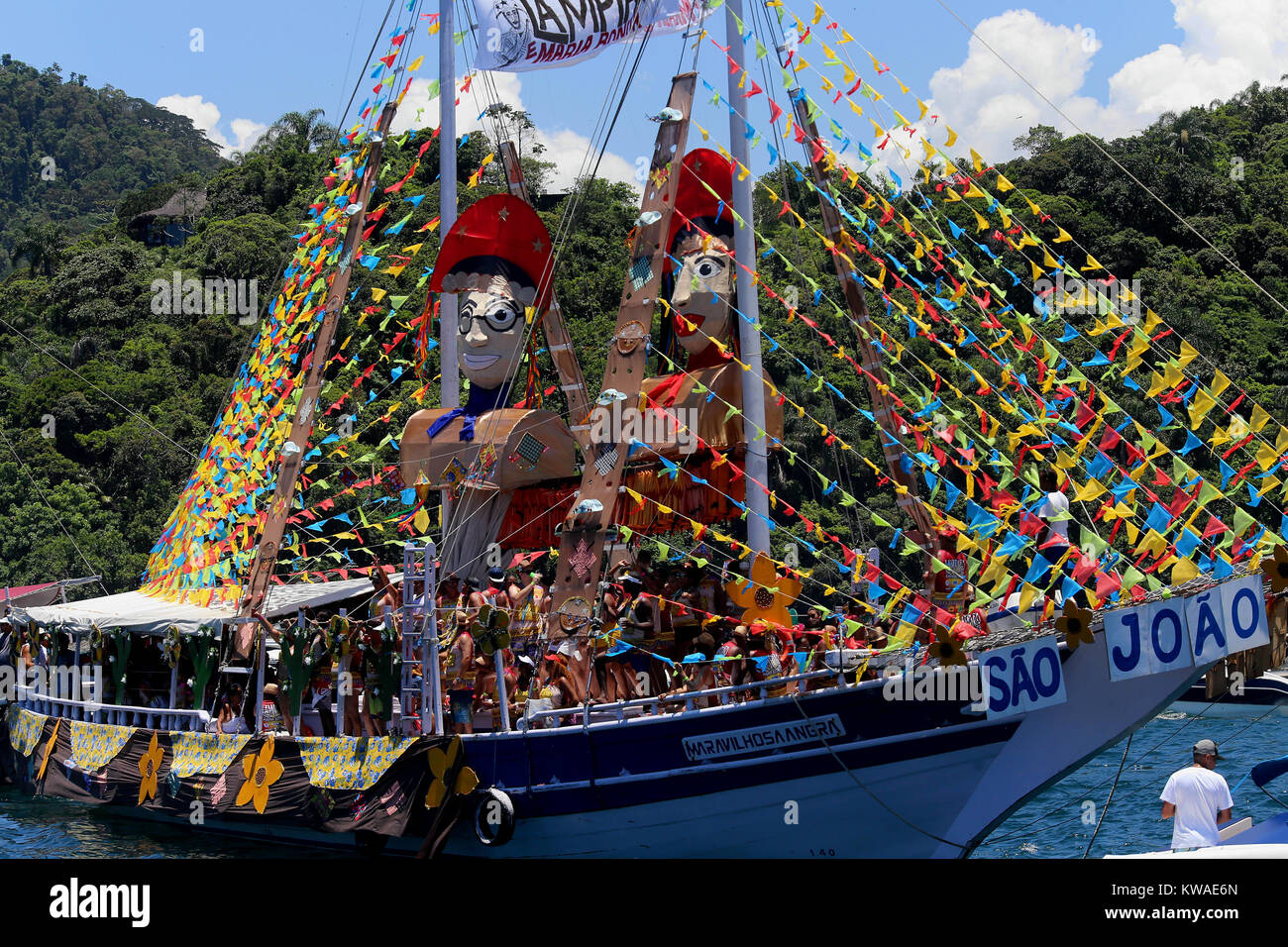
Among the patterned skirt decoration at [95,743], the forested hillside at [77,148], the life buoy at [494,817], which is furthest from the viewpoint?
the forested hillside at [77,148]

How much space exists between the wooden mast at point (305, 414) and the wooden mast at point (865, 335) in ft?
23.7

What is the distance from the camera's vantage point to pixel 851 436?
4081 centimetres

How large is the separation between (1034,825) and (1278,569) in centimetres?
917

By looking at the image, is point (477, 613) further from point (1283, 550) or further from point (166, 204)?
point (166, 204)

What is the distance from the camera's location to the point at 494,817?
14.7 m

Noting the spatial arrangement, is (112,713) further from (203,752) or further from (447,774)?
(447,774)

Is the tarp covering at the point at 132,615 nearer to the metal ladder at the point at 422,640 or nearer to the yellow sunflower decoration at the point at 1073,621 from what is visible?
the metal ladder at the point at 422,640

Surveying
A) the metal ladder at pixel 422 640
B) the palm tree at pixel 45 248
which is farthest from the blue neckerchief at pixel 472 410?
the palm tree at pixel 45 248

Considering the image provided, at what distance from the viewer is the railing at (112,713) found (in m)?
18.7

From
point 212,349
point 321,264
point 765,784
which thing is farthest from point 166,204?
point 765,784

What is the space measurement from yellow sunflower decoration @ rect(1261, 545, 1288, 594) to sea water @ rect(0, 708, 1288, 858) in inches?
166

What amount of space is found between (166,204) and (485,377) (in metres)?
63.6

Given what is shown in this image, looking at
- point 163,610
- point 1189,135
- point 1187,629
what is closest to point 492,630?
point 1187,629

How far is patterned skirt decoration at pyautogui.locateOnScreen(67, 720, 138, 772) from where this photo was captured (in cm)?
1959
